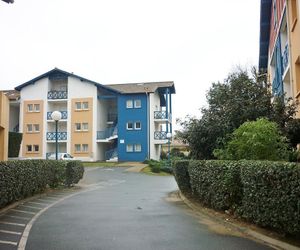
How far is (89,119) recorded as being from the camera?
52625 mm

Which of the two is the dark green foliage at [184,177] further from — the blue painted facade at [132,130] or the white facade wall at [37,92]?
the white facade wall at [37,92]

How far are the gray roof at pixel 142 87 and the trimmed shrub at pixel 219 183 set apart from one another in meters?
38.6

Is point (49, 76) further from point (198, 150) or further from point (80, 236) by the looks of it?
point (80, 236)

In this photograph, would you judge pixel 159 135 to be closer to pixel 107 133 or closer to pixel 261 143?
pixel 107 133

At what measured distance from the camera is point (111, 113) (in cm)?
5716

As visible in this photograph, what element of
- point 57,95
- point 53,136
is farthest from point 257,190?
point 57,95

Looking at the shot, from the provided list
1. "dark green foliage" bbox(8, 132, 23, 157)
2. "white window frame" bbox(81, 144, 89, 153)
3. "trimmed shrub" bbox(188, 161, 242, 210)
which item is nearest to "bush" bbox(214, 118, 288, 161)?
"trimmed shrub" bbox(188, 161, 242, 210)

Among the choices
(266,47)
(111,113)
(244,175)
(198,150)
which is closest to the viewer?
(244,175)

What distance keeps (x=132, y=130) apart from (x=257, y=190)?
142ft

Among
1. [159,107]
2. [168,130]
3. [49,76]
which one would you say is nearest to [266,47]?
[168,130]

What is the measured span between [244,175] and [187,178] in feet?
24.5

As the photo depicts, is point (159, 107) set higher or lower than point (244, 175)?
higher

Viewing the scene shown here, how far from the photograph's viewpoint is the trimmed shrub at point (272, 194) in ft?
23.9

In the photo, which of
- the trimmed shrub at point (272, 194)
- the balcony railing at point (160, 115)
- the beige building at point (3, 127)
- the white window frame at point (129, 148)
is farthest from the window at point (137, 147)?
the trimmed shrub at point (272, 194)
